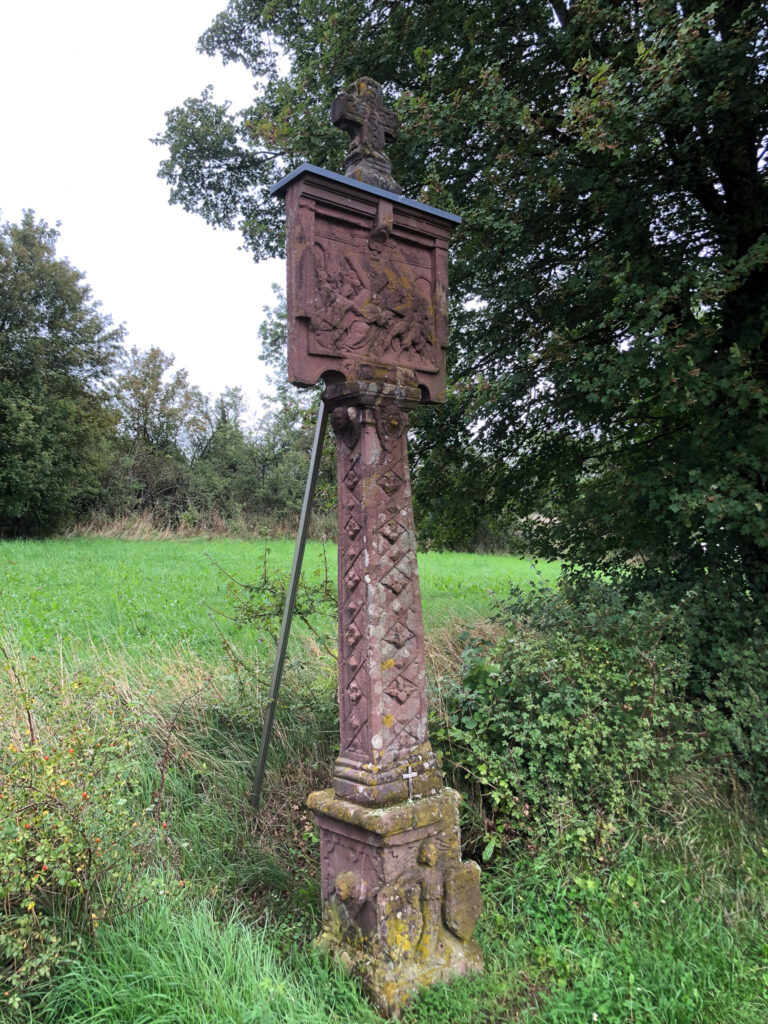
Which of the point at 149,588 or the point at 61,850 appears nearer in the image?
the point at 61,850

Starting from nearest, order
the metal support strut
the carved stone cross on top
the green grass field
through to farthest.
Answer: the carved stone cross on top
the metal support strut
the green grass field

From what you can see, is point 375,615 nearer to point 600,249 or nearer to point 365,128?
point 365,128

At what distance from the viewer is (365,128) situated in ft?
11.0

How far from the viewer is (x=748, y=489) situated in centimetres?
421

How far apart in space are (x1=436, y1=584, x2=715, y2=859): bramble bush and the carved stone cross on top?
2741mm

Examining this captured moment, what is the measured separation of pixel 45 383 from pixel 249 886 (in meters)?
24.0

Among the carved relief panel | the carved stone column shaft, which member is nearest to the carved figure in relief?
the carved relief panel

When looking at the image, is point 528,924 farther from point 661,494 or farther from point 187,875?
point 661,494

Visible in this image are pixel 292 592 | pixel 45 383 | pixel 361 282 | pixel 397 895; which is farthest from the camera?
pixel 45 383

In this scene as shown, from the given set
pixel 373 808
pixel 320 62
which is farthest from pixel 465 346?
pixel 373 808

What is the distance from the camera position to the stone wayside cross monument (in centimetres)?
273

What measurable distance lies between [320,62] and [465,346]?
2.60 m

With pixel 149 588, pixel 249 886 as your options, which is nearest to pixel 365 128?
pixel 249 886

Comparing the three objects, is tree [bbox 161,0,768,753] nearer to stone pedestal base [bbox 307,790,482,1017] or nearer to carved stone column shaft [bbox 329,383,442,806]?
carved stone column shaft [bbox 329,383,442,806]
